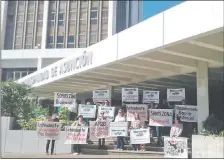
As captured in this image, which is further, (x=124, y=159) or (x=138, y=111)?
(x=138, y=111)

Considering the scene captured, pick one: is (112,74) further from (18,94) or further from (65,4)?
(65,4)

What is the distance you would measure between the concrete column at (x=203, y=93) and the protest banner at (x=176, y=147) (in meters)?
2.53

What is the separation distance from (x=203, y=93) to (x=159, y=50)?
3.38 m

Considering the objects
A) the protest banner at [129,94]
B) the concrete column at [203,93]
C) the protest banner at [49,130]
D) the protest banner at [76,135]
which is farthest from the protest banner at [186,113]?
the protest banner at [49,130]

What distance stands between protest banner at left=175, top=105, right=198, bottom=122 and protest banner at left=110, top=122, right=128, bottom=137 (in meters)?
2.07

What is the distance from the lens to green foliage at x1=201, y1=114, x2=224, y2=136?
11772 mm

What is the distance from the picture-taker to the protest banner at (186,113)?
1371cm

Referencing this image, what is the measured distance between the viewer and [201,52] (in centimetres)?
1306

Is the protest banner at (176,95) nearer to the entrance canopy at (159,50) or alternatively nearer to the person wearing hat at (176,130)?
the entrance canopy at (159,50)

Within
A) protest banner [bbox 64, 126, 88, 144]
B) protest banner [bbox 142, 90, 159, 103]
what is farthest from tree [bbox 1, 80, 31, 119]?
protest banner [bbox 142, 90, 159, 103]

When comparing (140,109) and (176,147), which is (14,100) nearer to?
(140,109)

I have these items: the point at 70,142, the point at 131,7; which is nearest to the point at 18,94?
the point at 70,142

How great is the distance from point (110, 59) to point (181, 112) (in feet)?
11.7

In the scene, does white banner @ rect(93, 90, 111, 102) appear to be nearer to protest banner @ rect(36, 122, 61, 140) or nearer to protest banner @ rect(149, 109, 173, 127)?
protest banner @ rect(149, 109, 173, 127)
